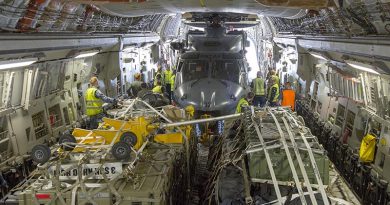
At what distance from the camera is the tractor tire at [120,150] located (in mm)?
5309

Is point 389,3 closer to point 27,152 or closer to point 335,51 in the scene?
point 335,51

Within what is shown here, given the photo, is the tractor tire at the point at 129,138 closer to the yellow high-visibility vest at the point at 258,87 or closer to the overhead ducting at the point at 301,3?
the overhead ducting at the point at 301,3

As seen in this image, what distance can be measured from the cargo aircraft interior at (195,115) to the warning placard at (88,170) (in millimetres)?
12

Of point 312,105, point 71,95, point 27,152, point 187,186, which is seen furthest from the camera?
point 312,105

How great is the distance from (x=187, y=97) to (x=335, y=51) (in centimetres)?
426

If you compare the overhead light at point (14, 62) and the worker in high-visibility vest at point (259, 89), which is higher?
the overhead light at point (14, 62)

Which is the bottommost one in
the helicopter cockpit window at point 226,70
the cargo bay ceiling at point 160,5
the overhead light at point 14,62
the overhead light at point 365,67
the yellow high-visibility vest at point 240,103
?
the yellow high-visibility vest at point 240,103

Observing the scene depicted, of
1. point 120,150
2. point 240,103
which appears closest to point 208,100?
point 240,103

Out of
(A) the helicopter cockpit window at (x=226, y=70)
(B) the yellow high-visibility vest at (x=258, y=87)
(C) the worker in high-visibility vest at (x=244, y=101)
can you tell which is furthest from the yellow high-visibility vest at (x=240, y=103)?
(B) the yellow high-visibility vest at (x=258, y=87)

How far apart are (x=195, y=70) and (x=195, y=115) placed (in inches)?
72.6

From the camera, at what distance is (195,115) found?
11.3 metres

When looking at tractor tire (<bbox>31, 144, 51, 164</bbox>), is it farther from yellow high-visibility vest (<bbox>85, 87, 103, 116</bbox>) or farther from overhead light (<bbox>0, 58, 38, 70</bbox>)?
yellow high-visibility vest (<bbox>85, 87, 103, 116</bbox>)

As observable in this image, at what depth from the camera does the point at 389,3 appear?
5672mm

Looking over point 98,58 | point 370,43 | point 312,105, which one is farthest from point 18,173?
point 312,105
